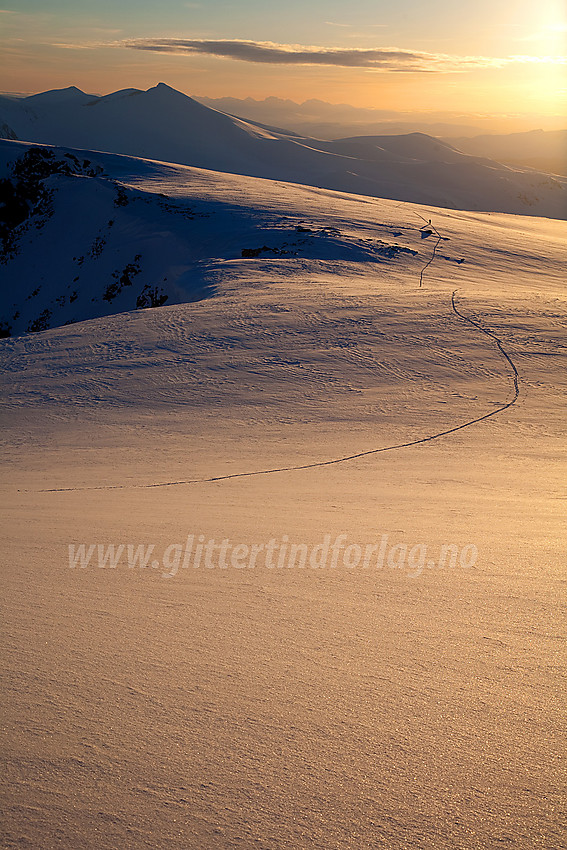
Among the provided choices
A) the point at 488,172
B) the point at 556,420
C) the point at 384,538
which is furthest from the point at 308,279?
the point at 488,172

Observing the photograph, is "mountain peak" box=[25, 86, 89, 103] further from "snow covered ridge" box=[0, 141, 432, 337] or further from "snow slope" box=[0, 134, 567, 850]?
"snow slope" box=[0, 134, 567, 850]

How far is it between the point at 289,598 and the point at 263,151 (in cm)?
11187

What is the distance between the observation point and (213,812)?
6.01 feet

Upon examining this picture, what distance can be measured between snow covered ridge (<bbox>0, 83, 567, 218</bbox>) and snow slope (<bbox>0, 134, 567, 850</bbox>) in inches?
2974

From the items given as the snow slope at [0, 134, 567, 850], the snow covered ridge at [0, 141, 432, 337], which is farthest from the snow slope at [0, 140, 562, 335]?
the snow slope at [0, 134, 567, 850]

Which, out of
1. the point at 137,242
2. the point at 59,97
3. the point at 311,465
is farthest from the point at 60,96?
the point at 311,465

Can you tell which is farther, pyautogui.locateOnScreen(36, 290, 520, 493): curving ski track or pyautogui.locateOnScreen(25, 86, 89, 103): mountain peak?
pyautogui.locateOnScreen(25, 86, 89, 103): mountain peak

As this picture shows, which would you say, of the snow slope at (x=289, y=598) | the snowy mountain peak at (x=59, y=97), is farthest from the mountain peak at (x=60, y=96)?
the snow slope at (x=289, y=598)

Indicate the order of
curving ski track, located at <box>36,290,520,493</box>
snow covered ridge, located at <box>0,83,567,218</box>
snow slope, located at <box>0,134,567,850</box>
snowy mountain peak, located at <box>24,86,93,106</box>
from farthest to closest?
1. snowy mountain peak, located at <box>24,86,93,106</box>
2. snow covered ridge, located at <box>0,83,567,218</box>
3. curving ski track, located at <box>36,290,520,493</box>
4. snow slope, located at <box>0,134,567,850</box>

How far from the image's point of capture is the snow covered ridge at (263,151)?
307 ft

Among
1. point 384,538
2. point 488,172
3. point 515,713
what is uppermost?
point 488,172

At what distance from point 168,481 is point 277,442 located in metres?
1.78

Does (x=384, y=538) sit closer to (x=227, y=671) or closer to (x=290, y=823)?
(x=227, y=671)

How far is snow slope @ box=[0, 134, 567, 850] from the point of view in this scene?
1867 mm
